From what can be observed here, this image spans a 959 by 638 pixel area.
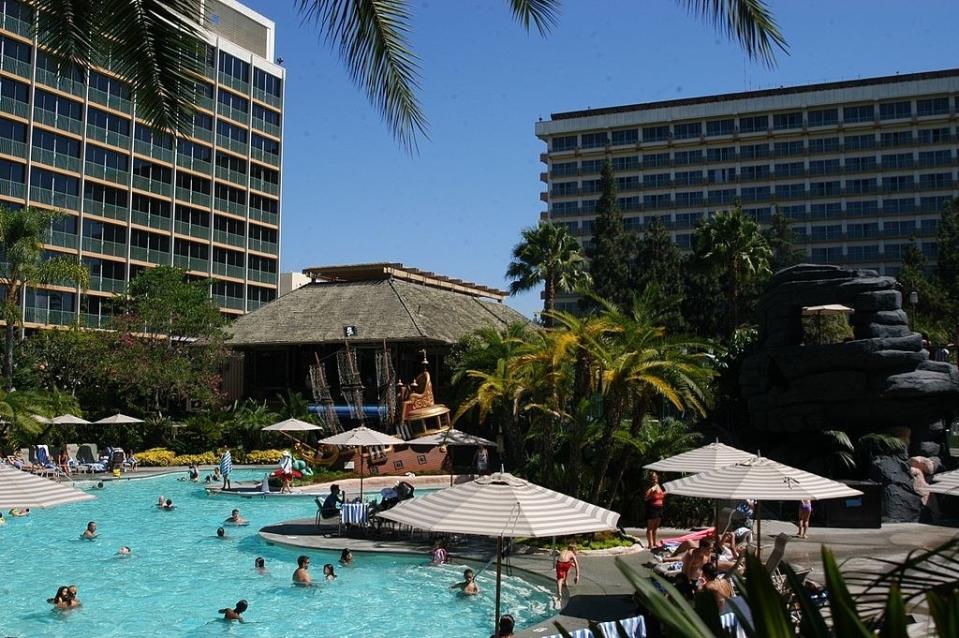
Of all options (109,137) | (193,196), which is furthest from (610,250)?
(109,137)

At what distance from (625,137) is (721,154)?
10.5 meters

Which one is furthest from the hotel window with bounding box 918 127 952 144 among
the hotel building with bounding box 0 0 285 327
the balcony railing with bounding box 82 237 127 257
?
the balcony railing with bounding box 82 237 127 257

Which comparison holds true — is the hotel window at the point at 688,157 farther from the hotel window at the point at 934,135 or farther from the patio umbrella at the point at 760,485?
the patio umbrella at the point at 760,485

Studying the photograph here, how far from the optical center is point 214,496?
28.5 m

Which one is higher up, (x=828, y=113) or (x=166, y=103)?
(x=828, y=113)

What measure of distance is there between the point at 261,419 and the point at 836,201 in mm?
71860

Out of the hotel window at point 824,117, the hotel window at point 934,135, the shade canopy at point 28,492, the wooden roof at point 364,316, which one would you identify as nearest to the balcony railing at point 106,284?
the wooden roof at point 364,316

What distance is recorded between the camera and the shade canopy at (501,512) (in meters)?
9.59

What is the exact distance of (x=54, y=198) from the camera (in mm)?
54125

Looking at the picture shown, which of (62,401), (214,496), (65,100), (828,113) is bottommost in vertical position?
(214,496)

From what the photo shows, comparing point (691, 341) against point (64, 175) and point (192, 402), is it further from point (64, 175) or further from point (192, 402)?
point (64, 175)

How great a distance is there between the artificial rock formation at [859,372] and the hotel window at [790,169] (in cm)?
7274

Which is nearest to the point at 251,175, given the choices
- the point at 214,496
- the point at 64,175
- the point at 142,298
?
the point at 64,175

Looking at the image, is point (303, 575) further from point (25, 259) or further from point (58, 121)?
point (58, 121)
